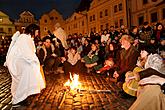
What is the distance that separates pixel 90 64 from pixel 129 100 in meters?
6.53

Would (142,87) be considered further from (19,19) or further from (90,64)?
(19,19)

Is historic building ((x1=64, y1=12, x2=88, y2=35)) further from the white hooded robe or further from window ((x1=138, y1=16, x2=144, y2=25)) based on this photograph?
the white hooded robe

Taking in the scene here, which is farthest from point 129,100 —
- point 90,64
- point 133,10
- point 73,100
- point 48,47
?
point 133,10

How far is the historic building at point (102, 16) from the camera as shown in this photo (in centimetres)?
4053

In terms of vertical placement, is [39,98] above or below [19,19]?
below

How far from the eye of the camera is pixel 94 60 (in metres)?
14.5

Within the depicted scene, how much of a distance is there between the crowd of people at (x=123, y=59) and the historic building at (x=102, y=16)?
19.5 meters

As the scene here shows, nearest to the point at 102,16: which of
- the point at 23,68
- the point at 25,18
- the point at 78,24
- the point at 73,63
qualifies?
the point at 78,24

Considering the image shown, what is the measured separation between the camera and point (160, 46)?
35.3 ft

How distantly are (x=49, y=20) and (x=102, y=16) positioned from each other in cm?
2750

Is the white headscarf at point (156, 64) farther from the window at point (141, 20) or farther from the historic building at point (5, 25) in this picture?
the historic building at point (5, 25)

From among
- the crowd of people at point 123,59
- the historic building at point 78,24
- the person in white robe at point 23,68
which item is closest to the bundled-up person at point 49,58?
the crowd of people at point 123,59

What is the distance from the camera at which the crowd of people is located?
512 centimetres

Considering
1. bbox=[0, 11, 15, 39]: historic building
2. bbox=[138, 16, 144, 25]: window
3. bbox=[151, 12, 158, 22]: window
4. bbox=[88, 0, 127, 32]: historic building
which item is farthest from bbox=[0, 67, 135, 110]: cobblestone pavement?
bbox=[0, 11, 15, 39]: historic building
